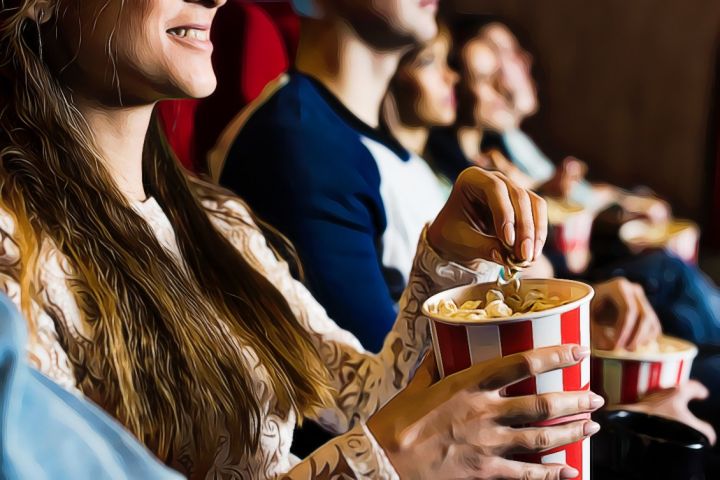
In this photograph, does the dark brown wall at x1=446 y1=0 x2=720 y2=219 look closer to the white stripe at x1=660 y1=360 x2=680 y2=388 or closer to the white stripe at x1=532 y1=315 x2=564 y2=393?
the white stripe at x1=660 y1=360 x2=680 y2=388

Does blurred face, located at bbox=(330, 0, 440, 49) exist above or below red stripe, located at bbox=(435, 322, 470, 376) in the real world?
above

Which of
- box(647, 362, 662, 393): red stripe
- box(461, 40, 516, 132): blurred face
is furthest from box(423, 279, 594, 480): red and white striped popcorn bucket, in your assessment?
box(461, 40, 516, 132): blurred face

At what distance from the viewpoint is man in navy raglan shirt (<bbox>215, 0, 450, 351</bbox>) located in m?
0.85

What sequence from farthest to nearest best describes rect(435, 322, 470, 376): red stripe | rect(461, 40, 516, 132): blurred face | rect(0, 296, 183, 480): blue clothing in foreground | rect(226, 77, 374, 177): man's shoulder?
rect(461, 40, 516, 132): blurred face → rect(226, 77, 374, 177): man's shoulder → rect(435, 322, 470, 376): red stripe → rect(0, 296, 183, 480): blue clothing in foreground

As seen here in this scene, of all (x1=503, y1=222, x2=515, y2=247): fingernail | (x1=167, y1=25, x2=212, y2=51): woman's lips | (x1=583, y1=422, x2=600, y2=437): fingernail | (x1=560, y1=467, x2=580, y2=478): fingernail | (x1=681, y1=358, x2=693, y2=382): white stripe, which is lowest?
(x1=681, y1=358, x2=693, y2=382): white stripe

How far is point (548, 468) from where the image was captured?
664 mm

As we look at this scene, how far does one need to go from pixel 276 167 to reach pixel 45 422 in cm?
37

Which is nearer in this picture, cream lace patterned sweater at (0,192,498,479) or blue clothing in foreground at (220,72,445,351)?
cream lace patterned sweater at (0,192,498,479)

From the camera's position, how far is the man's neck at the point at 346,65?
0.88 metres

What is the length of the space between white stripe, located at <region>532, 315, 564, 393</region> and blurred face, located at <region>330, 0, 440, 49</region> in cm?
42

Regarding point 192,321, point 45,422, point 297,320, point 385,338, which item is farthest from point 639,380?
point 45,422

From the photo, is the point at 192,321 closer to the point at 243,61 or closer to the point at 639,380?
the point at 243,61

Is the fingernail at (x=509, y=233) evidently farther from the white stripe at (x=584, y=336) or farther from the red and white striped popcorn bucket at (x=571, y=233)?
the red and white striped popcorn bucket at (x=571, y=233)

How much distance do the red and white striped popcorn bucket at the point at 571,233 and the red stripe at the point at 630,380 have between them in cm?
15
